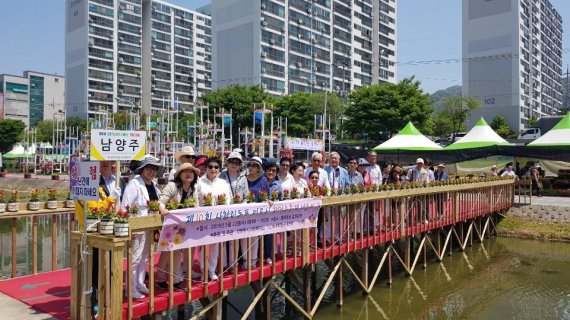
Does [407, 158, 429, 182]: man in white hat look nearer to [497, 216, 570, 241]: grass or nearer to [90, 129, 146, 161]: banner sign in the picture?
[497, 216, 570, 241]: grass

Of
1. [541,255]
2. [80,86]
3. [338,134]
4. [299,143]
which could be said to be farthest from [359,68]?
[541,255]

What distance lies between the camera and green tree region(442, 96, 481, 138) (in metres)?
56.0

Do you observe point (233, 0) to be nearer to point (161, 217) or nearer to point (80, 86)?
point (80, 86)

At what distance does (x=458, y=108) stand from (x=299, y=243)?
5252cm

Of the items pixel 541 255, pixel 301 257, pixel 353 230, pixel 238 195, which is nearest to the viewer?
pixel 238 195

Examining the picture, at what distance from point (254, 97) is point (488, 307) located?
46.7 metres

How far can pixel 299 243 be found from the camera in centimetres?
868

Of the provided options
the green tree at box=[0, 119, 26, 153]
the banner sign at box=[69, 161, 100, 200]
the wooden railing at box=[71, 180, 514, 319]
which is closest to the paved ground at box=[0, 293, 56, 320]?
the wooden railing at box=[71, 180, 514, 319]

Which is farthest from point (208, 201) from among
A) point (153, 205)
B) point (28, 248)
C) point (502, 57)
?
point (502, 57)

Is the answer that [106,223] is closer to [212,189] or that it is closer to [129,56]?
[212,189]

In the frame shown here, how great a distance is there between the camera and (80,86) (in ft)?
260

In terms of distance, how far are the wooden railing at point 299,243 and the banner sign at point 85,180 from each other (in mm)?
492

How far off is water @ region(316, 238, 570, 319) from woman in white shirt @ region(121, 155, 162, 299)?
4501mm

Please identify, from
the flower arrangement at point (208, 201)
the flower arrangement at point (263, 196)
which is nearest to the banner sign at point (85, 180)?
the flower arrangement at point (208, 201)
